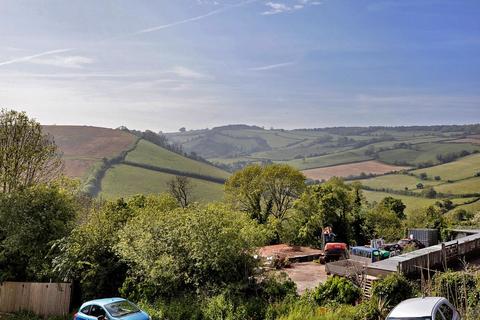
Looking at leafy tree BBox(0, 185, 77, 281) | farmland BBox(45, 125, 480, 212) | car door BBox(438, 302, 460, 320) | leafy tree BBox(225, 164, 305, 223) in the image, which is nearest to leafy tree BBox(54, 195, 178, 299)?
leafy tree BBox(0, 185, 77, 281)

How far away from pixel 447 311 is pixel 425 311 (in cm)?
91

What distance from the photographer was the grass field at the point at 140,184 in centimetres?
8931

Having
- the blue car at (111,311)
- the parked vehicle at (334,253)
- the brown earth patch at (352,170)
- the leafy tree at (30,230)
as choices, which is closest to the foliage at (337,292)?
the blue car at (111,311)

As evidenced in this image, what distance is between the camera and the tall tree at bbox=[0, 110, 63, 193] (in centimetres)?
2867

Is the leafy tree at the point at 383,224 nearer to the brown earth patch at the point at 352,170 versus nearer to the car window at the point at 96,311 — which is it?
the car window at the point at 96,311

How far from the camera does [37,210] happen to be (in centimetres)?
2456

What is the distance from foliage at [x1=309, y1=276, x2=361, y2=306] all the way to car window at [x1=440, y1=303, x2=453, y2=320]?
472 centimetres

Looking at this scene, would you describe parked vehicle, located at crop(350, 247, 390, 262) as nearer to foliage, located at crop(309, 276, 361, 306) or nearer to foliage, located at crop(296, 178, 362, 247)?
foliage, located at crop(309, 276, 361, 306)

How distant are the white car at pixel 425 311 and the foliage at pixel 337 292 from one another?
4.21 m

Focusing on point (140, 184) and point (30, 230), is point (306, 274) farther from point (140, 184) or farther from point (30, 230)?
point (140, 184)

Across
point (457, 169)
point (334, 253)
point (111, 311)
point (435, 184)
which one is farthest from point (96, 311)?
point (457, 169)

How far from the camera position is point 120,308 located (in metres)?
16.7

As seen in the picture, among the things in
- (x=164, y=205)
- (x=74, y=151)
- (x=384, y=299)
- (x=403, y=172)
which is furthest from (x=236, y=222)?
(x=403, y=172)

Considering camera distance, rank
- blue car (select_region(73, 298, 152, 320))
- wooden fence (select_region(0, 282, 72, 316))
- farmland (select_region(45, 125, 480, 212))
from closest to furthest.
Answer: blue car (select_region(73, 298, 152, 320)) < wooden fence (select_region(0, 282, 72, 316)) < farmland (select_region(45, 125, 480, 212))
